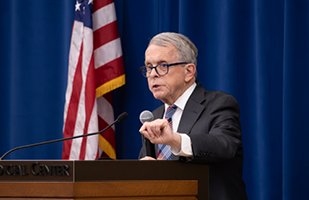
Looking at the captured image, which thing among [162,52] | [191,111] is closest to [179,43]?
[162,52]

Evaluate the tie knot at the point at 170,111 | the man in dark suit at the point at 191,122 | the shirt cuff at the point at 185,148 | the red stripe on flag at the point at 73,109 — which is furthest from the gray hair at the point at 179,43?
the red stripe on flag at the point at 73,109

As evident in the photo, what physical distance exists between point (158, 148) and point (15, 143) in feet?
7.36

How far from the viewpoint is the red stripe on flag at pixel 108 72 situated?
350cm

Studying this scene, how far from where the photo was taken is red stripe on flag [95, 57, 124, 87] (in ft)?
11.5

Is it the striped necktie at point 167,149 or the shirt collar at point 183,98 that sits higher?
the shirt collar at point 183,98

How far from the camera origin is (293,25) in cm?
287

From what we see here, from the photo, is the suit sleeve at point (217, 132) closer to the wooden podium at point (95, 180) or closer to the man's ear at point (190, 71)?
the wooden podium at point (95, 180)

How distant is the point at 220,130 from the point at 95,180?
73cm

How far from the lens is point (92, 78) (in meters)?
3.40

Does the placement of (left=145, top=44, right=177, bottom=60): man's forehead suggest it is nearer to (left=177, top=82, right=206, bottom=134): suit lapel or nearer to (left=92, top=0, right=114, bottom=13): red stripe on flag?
(left=177, top=82, right=206, bottom=134): suit lapel

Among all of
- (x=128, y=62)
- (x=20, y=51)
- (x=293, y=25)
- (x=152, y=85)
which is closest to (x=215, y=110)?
(x=152, y=85)

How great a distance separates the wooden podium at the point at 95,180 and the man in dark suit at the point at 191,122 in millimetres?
116

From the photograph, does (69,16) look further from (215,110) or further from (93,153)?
(215,110)

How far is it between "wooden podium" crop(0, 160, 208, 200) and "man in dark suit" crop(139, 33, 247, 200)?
0.12m
